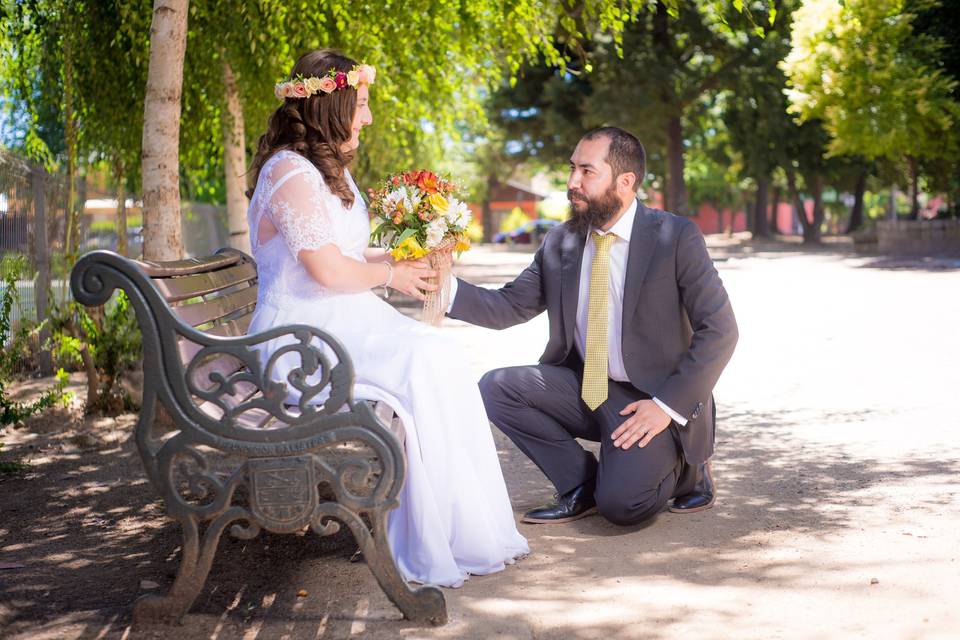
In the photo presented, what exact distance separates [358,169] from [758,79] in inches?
908

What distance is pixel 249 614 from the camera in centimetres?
381

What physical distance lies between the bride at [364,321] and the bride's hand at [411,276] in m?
0.01

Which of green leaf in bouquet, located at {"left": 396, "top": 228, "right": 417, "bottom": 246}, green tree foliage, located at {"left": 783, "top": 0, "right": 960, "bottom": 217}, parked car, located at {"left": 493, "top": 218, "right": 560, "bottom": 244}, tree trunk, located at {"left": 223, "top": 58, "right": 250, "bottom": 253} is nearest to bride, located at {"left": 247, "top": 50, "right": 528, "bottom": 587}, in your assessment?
green leaf in bouquet, located at {"left": 396, "top": 228, "right": 417, "bottom": 246}

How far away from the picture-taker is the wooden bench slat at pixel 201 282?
12.5 ft

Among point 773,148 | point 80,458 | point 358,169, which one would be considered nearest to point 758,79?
point 773,148

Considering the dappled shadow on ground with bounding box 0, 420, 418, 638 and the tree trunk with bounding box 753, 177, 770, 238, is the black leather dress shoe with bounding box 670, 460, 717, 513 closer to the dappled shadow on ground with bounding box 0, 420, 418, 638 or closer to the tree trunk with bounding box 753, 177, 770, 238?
the dappled shadow on ground with bounding box 0, 420, 418, 638

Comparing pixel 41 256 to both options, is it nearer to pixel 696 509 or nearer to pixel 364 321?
pixel 364 321

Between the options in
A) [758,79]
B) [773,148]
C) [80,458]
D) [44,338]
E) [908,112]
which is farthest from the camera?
[773,148]

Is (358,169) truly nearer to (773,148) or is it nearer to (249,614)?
(249,614)

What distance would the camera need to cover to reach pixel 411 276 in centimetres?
464

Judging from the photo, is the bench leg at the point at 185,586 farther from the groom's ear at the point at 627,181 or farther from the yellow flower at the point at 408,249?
the groom's ear at the point at 627,181

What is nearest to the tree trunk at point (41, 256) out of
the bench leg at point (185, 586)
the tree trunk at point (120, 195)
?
the tree trunk at point (120, 195)

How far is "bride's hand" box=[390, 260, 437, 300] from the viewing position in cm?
458

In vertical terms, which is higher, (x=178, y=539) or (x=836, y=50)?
(x=836, y=50)
